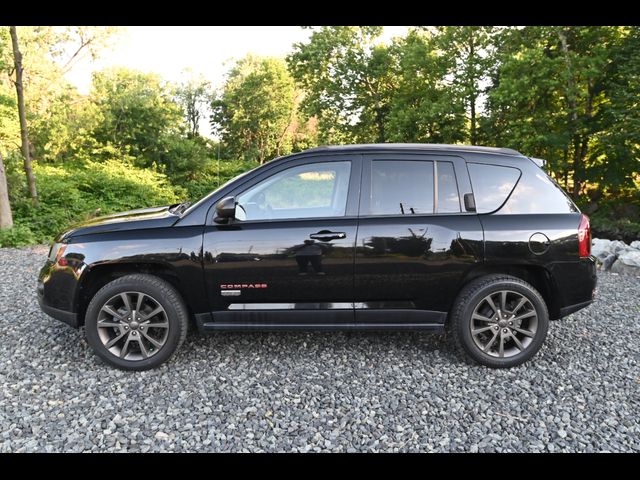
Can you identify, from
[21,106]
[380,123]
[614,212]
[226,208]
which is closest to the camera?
[226,208]

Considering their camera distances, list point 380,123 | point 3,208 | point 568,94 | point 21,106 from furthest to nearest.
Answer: point 380,123 < point 568,94 < point 21,106 < point 3,208

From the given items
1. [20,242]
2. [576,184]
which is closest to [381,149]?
[20,242]

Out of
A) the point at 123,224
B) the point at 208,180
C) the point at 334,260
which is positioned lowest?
the point at 334,260

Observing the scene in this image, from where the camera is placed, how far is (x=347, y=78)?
2302cm

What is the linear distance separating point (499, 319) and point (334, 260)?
4.62 ft

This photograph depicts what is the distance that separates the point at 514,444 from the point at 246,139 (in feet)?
112

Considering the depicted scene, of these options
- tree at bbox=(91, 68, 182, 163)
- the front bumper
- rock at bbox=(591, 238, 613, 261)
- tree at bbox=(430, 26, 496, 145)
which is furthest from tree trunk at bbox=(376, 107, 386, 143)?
the front bumper

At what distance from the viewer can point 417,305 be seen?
3570 mm

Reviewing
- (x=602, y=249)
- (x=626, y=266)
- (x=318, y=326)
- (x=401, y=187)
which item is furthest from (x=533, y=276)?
(x=602, y=249)

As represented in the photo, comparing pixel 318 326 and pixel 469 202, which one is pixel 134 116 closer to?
pixel 318 326

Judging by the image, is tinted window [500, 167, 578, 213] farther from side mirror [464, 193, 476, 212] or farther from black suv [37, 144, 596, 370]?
side mirror [464, 193, 476, 212]

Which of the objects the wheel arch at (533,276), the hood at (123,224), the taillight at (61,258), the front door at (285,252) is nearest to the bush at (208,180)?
the hood at (123,224)

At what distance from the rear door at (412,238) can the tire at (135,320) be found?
147cm

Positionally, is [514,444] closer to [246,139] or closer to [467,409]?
[467,409]
